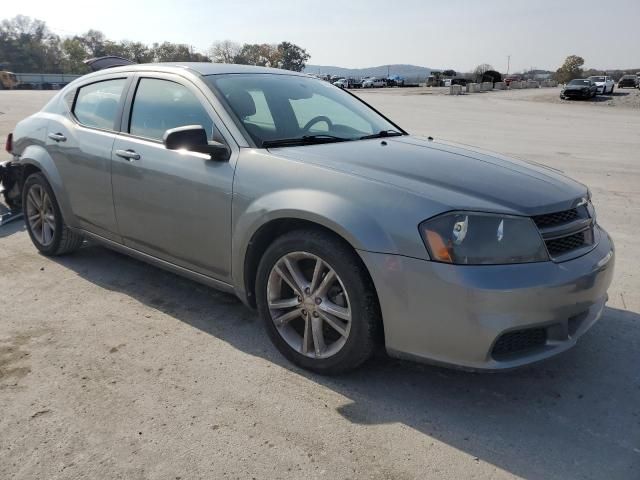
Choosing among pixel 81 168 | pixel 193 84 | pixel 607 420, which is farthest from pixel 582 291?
pixel 81 168

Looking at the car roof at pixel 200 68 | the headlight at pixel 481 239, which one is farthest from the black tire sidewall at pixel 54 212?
the headlight at pixel 481 239

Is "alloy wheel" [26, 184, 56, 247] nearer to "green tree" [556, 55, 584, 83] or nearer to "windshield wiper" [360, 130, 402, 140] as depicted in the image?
"windshield wiper" [360, 130, 402, 140]

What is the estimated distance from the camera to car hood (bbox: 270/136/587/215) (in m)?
2.70

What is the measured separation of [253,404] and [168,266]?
140 cm

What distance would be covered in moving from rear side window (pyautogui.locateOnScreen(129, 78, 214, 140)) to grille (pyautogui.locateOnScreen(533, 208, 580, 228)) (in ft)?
6.56

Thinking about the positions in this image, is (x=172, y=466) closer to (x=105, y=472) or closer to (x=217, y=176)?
(x=105, y=472)

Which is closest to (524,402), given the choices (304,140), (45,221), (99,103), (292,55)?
(304,140)

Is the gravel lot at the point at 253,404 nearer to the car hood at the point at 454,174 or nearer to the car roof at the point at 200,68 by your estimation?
the car hood at the point at 454,174

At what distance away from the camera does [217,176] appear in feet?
10.8

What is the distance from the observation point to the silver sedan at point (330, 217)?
100 inches

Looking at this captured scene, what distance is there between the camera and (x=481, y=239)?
2547 mm

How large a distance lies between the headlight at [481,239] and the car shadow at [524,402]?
2.59 ft

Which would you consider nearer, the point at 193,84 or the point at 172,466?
the point at 172,466

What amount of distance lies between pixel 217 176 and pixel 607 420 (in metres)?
2.46
